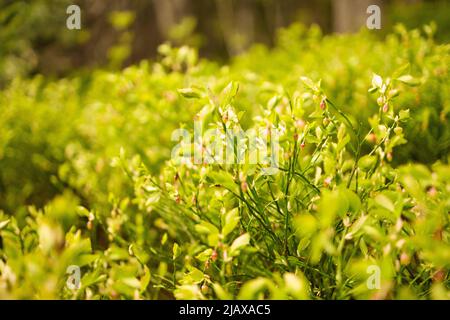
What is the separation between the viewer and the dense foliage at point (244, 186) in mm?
888

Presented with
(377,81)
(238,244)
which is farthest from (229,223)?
(377,81)

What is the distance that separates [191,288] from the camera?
0.90 meters

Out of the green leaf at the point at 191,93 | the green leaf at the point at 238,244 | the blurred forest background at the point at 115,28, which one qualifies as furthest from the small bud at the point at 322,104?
the blurred forest background at the point at 115,28

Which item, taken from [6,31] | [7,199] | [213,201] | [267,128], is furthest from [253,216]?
[6,31]

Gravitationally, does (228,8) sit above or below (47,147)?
above

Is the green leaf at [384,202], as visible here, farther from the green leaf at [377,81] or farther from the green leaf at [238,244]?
the green leaf at [377,81]

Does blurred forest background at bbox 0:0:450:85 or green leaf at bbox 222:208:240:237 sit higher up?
blurred forest background at bbox 0:0:450:85

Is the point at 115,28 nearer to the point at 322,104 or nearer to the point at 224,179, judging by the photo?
the point at 322,104

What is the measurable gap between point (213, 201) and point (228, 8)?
1153cm

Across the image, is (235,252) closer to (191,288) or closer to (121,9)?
(191,288)

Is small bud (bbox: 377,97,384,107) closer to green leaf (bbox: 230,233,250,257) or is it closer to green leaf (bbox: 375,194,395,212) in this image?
green leaf (bbox: 375,194,395,212)

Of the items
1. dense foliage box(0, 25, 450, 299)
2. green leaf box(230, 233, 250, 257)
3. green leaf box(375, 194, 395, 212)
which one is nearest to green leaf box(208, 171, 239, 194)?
dense foliage box(0, 25, 450, 299)

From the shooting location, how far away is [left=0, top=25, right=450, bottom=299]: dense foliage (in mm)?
888

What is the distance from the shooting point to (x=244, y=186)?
100cm
